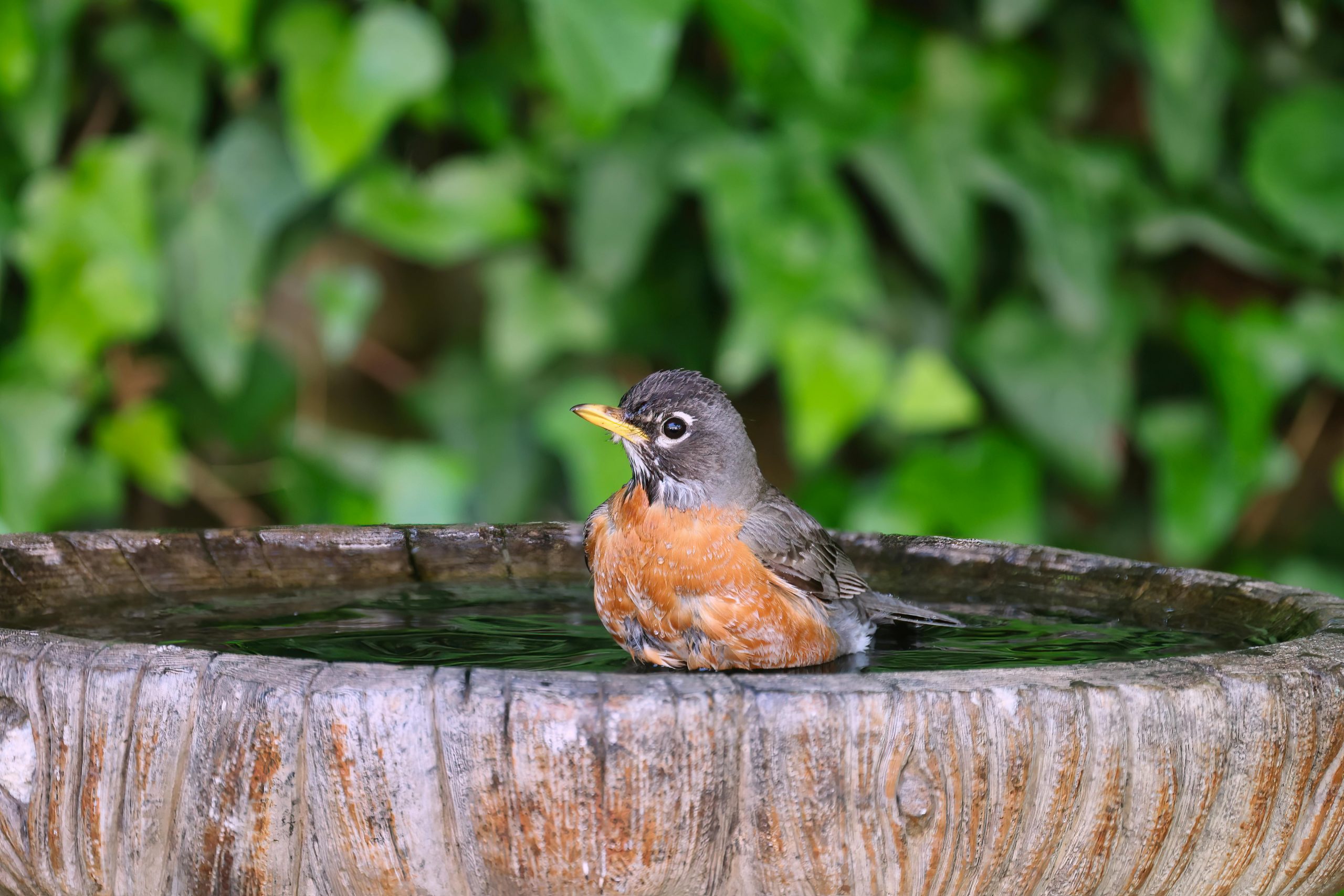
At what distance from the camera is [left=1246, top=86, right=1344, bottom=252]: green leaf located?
396 cm

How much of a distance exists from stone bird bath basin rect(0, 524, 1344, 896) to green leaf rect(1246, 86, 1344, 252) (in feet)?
9.56

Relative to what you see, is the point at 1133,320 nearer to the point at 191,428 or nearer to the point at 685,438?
the point at 685,438

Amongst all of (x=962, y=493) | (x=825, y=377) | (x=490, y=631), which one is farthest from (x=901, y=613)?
(x=962, y=493)

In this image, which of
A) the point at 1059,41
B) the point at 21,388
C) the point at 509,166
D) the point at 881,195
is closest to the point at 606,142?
the point at 509,166

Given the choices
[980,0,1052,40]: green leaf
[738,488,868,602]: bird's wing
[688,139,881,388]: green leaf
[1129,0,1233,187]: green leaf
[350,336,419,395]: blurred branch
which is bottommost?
[738,488,868,602]: bird's wing

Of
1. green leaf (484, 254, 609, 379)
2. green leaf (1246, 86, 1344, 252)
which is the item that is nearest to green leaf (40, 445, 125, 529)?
green leaf (484, 254, 609, 379)

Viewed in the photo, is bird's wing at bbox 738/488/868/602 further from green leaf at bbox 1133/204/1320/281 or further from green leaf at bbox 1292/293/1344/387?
green leaf at bbox 1292/293/1344/387

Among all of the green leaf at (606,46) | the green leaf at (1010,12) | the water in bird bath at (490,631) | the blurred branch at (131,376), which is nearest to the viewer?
the water in bird bath at (490,631)

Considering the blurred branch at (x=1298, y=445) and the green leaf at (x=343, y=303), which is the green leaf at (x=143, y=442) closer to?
the green leaf at (x=343, y=303)

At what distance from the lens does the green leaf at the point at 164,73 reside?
3943 mm

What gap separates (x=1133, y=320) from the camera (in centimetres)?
404

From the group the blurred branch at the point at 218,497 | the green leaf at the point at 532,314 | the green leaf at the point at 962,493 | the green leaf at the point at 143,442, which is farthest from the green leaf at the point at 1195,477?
the green leaf at the point at 143,442

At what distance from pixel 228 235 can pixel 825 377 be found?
170 cm

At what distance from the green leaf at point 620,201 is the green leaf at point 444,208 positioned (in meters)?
0.16
